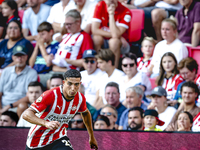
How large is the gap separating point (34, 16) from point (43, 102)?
401 cm

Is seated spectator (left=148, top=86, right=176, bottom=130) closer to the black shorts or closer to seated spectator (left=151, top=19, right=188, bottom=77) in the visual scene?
seated spectator (left=151, top=19, right=188, bottom=77)

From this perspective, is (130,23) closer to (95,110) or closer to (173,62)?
(173,62)

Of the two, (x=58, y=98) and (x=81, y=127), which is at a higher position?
(x=58, y=98)

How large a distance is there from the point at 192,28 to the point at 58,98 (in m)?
3.45

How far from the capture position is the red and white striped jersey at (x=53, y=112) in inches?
133

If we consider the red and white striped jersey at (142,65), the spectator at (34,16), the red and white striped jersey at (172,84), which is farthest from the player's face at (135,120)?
the spectator at (34,16)

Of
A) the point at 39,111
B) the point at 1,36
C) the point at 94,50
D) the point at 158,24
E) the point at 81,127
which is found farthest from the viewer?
the point at 1,36

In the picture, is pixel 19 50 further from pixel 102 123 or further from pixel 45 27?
pixel 102 123

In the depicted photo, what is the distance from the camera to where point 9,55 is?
6602mm

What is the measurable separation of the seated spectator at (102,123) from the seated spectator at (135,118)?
33 cm

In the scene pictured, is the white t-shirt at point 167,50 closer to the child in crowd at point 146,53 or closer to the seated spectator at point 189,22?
the child in crowd at point 146,53

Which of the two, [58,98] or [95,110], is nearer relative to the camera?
[58,98]

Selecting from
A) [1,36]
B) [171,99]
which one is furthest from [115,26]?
[1,36]

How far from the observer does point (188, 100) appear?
4996mm
